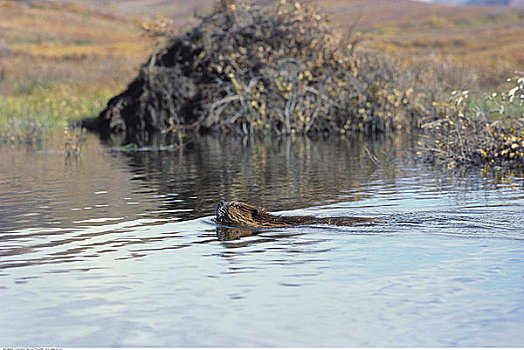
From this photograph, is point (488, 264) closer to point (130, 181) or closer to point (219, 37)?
point (130, 181)

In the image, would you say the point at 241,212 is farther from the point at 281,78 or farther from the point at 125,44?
the point at 125,44

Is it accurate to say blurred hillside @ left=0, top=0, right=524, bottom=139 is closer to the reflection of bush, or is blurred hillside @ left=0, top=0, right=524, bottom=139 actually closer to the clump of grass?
the reflection of bush

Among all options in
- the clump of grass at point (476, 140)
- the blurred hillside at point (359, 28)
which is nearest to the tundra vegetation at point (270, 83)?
the clump of grass at point (476, 140)

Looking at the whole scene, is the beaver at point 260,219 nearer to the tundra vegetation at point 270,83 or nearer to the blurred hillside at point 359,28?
Answer: the tundra vegetation at point 270,83

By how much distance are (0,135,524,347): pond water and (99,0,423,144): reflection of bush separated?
13.0 meters

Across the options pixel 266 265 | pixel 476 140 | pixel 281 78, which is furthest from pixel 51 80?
pixel 266 265

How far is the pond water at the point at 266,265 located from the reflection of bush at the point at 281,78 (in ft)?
42.8

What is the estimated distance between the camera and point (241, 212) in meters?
11.2

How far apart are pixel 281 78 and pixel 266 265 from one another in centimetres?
2076

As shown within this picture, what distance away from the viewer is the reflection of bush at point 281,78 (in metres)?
29.8

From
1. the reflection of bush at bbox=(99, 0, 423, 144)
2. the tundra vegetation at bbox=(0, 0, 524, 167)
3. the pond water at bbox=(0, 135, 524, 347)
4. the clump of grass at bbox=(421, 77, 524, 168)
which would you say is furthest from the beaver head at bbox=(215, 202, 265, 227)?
the reflection of bush at bbox=(99, 0, 423, 144)

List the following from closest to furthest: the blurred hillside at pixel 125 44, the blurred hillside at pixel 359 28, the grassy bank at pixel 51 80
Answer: the grassy bank at pixel 51 80 → the blurred hillside at pixel 125 44 → the blurred hillside at pixel 359 28

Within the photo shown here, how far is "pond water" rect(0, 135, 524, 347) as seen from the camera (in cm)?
705

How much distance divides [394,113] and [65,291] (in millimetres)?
22752
